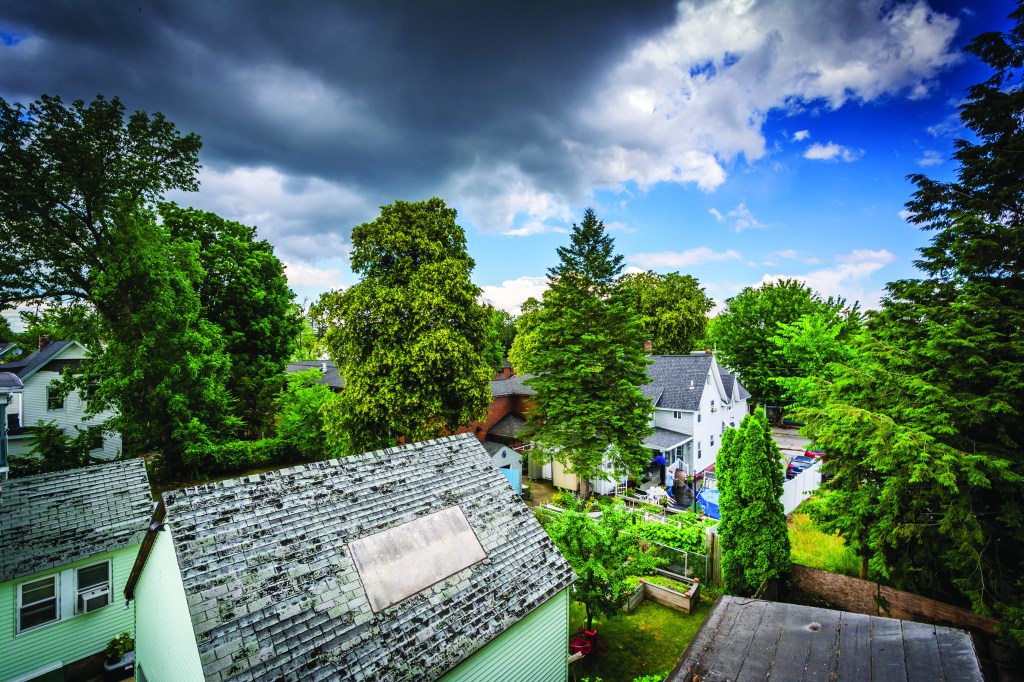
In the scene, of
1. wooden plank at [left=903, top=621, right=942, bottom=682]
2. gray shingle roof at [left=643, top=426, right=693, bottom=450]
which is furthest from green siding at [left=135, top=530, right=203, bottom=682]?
gray shingle roof at [left=643, top=426, right=693, bottom=450]

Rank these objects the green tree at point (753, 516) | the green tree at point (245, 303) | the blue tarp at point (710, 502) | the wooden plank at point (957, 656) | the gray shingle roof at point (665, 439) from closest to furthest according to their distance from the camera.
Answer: the wooden plank at point (957, 656) → the green tree at point (753, 516) → the blue tarp at point (710, 502) → the green tree at point (245, 303) → the gray shingle roof at point (665, 439)

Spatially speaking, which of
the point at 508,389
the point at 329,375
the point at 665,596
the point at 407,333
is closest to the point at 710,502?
the point at 665,596

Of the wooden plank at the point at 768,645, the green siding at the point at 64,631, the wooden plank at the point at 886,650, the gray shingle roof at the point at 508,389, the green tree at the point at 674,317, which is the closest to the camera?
the wooden plank at the point at 886,650

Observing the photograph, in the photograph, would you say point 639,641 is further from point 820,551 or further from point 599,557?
point 820,551

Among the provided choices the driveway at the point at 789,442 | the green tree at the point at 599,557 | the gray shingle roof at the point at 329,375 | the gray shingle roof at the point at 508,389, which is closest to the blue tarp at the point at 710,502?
the green tree at the point at 599,557

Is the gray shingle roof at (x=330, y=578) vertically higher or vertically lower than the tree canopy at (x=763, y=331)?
lower

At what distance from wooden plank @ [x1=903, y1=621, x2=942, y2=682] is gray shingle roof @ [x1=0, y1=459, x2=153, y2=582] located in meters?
15.7

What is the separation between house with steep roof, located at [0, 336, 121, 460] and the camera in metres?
21.9

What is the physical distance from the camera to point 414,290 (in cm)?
1819

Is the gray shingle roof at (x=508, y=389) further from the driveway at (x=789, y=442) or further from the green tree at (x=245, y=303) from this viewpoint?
the driveway at (x=789, y=442)

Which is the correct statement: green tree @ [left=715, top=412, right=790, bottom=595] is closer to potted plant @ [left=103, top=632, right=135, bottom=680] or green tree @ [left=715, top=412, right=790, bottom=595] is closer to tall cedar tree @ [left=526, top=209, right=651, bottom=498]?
tall cedar tree @ [left=526, top=209, right=651, bottom=498]

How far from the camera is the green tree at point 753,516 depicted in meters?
10.6

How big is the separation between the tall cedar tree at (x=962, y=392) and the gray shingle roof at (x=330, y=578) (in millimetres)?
7927

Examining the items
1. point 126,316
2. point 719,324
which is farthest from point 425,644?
point 719,324
